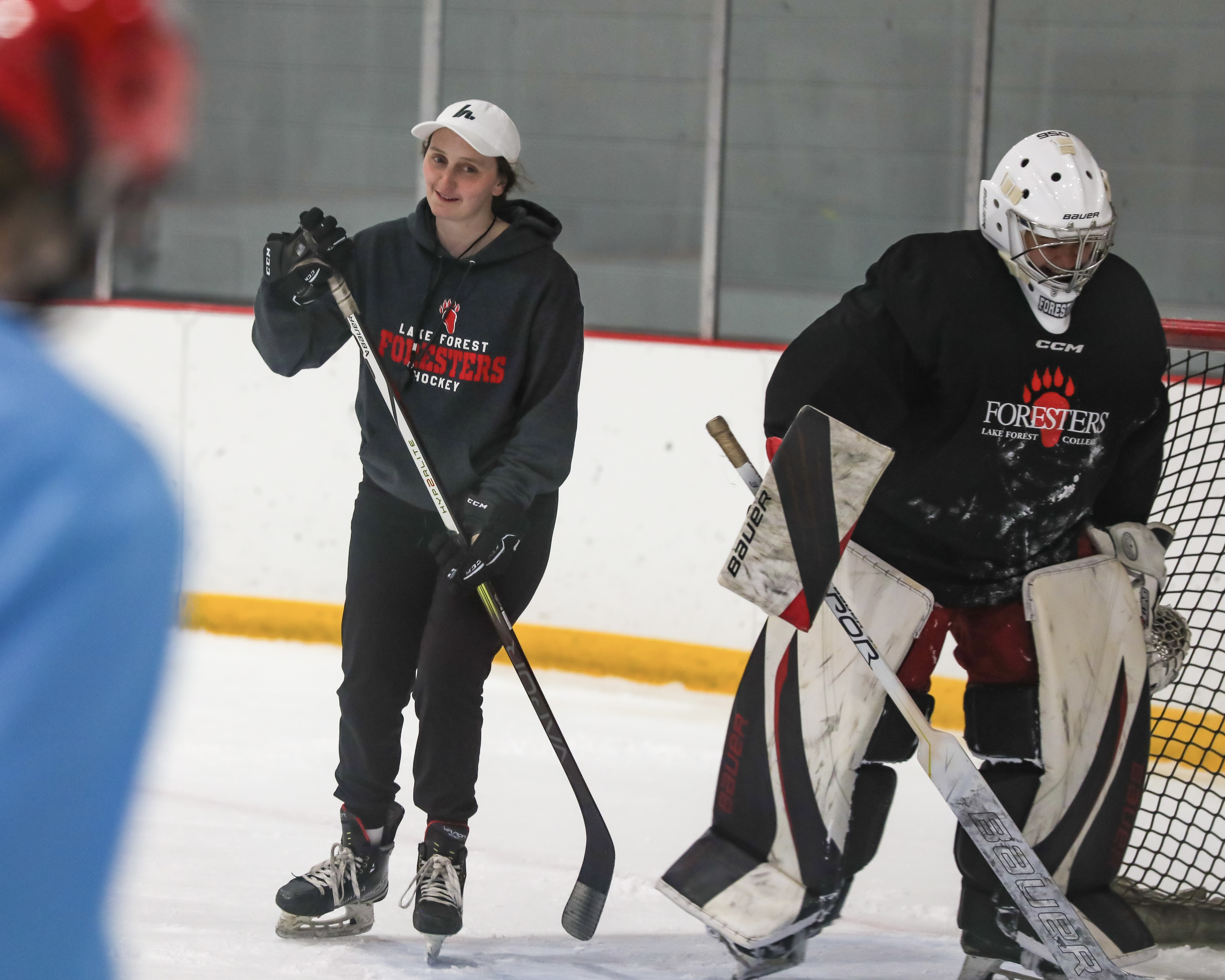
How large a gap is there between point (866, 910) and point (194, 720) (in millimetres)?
1605

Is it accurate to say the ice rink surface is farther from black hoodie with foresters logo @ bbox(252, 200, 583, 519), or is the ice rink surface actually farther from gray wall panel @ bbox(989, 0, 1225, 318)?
gray wall panel @ bbox(989, 0, 1225, 318)

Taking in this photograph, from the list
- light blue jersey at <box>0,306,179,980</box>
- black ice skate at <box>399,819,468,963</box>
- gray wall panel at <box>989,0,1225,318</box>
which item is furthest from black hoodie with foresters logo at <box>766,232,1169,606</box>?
gray wall panel at <box>989,0,1225,318</box>

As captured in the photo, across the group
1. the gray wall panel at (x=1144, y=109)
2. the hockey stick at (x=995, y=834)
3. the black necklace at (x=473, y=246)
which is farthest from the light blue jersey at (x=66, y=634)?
the gray wall panel at (x=1144, y=109)

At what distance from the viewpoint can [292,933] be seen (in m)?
2.15

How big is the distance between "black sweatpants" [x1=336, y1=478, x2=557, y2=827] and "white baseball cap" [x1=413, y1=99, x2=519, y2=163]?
1.70 ft

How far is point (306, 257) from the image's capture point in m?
2.04

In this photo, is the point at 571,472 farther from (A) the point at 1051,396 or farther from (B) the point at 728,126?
(A) the point at 1051,396

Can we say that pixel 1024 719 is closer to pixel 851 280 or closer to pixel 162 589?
pixel 162 589

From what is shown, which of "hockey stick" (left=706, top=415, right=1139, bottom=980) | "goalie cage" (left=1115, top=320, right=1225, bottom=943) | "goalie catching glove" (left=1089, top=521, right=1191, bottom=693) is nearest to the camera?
"hockey stick" (left=706, top=415, right=1139, bottom=980)

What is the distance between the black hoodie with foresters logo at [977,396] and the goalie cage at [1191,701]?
35 cm

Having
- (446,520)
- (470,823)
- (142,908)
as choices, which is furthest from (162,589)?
(470,823)

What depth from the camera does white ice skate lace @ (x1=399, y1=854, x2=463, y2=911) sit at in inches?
82.4

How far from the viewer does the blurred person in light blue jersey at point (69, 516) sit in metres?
0.39

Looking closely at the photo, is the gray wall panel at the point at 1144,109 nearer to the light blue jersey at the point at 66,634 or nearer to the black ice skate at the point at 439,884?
the black ice skate at the point at 439,884
